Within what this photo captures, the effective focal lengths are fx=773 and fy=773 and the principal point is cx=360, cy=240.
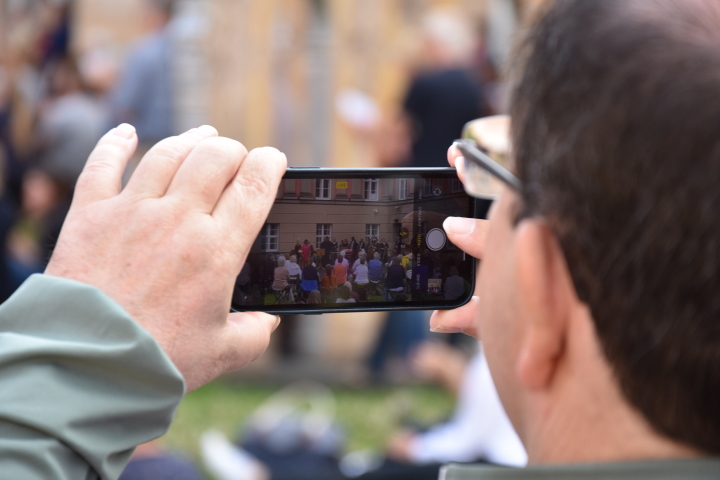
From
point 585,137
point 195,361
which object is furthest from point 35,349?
point 585,137

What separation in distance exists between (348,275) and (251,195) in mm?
289

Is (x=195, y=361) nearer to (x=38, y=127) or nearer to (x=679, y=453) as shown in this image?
(x=679, y=453)

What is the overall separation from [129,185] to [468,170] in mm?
495

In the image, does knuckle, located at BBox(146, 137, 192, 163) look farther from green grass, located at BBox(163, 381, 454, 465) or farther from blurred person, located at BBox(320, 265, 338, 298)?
green grass, located at BBox(163, 381, 454, 465)

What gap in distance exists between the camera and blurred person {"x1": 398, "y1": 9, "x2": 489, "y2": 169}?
6.04 metres

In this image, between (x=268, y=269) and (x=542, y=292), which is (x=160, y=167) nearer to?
(x=268, y=269)

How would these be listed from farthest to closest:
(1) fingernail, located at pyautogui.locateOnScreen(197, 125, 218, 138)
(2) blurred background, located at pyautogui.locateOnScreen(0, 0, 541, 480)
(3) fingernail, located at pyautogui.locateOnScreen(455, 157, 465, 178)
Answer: (2) blurred background, located at pyautogui.locateOnScreen(0, 0, 541, 480)
(3) fingernail, located at pyautogui.locateOnScreen(455, 157, 465, 178)
(1) fingernail, located at pyautogui.locateOnScreen(197, 125, 218, 138)

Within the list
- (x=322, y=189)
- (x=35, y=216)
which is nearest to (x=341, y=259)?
(x=322, y=189)

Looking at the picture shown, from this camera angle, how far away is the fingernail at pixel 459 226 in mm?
1403

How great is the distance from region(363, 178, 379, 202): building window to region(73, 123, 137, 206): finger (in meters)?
0.41

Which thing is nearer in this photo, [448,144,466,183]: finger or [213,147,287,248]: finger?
[213,147,287,248]: finger

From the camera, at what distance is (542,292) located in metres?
0.82

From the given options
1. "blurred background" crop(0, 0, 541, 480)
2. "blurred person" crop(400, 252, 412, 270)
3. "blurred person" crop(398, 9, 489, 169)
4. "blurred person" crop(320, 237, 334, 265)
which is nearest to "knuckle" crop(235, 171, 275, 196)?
"blurred person" crop(320, 237, 334, 265)

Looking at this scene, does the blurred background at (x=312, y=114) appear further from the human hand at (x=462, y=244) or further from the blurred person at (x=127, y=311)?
the blurred person at (x=127, y=311)
